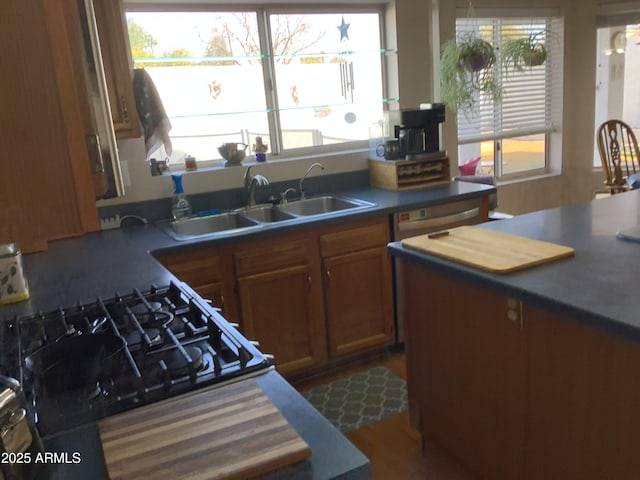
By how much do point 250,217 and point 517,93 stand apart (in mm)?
2777

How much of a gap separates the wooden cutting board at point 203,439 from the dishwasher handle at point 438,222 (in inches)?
80.7

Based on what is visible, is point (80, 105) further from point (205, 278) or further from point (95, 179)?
point (205, 278)

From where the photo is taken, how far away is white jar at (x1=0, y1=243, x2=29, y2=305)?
165cm

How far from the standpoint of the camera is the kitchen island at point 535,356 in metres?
1.41

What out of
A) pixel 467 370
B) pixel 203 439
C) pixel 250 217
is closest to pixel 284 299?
pixel 250 217

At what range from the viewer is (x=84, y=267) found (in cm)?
205

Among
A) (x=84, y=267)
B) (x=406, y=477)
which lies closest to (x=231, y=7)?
(x=84, y=267)

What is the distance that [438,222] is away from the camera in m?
3.02

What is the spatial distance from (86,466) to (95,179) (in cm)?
59

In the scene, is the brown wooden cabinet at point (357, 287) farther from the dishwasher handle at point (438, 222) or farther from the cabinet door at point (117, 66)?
the cabinet door at point (117, 66)

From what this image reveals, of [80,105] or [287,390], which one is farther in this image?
[287,390]

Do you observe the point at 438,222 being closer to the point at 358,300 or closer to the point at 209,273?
the point at 358,300

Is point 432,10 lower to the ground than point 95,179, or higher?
higher

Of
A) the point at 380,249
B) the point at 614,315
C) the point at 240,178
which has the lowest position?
the point at 380,249
